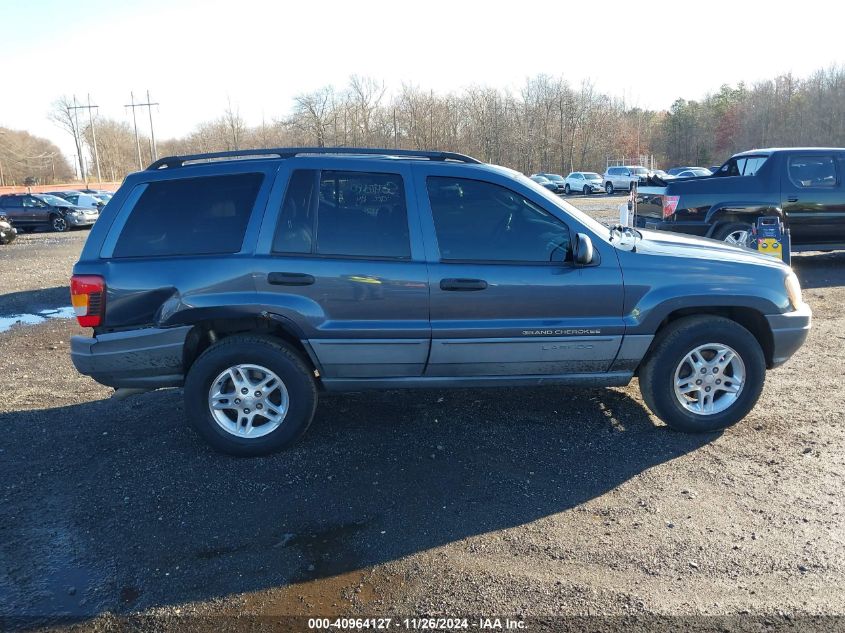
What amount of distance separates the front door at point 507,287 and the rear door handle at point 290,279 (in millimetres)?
804

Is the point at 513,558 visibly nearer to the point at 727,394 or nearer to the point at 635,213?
the point at 727,394

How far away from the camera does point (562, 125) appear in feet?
233

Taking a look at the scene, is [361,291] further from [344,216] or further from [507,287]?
[507,287]

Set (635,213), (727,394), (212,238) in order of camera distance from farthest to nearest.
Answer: (635,213) < (727,394) < (212,238)

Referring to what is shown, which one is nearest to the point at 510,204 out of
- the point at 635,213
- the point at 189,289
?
the point at 189,289

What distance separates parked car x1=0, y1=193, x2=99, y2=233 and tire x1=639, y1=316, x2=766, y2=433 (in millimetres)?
29073

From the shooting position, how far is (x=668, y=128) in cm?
7369

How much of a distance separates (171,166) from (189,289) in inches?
37.5

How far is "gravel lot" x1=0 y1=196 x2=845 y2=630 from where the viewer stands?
291 centimetres

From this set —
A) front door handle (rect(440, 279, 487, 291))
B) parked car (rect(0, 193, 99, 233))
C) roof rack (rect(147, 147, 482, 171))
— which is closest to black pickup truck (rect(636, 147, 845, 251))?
roof rack (rect(147, 147, 482, 171))

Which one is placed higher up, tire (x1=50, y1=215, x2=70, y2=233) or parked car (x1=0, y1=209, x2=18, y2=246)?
tire (x1=50, y1=215, x2=70, y2=233)

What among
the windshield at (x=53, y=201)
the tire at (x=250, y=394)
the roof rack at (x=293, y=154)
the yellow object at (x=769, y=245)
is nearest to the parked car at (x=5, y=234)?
the windshield at (x=53, y=201)

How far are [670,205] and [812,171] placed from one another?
2431 mm

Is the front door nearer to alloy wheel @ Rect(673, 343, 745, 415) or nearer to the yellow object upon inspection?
alloy wheel @ Rect(673, 343, 745, 415)
